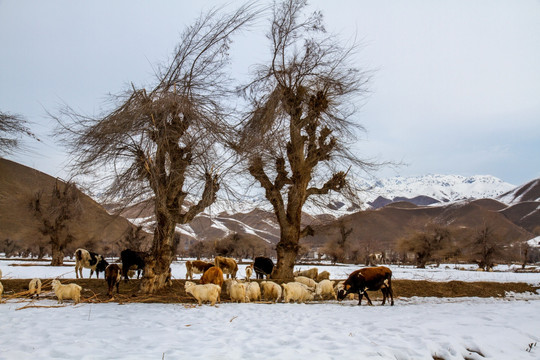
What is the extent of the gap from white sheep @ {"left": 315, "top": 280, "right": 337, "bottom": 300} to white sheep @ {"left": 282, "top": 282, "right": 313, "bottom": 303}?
88cm

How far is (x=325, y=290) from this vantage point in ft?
42.7

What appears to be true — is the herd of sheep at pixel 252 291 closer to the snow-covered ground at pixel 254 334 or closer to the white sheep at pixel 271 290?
the white sheep at pixel 271 290

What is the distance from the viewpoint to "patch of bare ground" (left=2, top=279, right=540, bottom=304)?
33.8 ft

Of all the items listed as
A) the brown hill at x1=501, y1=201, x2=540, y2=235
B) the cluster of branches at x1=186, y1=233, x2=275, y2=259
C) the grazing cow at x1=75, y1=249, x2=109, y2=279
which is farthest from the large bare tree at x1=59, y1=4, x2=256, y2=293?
the brown hill at x1=501, y1=201, x2=540, y2=235

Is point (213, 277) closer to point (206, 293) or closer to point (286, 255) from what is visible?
point (206, 293)

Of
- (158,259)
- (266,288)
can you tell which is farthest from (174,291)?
(266,288)

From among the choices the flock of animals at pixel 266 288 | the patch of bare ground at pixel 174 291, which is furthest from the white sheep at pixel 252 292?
the patch of bare ground at pixel 174 291

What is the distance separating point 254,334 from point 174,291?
260 inches

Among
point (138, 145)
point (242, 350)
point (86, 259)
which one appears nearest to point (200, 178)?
point (138, 145)

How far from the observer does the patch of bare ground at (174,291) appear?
10312 mm

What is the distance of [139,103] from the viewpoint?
9875mm

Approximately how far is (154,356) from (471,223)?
18448cm

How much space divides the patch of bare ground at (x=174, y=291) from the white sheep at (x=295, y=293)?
1.96 meters

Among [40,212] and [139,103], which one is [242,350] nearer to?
[139,103]
